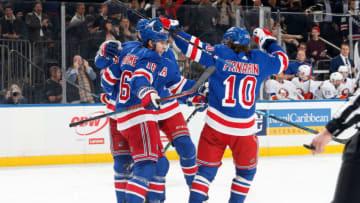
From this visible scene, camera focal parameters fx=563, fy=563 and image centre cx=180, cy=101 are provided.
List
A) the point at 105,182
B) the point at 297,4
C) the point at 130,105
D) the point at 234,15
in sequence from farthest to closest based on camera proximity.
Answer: the point at 297,4, the point at 234,15, the point at 105,182, the point at 130,105

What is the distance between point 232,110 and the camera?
12.0ft

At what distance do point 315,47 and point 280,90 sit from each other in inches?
52.8

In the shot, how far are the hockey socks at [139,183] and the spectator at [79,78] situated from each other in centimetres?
376

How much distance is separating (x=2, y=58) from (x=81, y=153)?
1518 millimetres

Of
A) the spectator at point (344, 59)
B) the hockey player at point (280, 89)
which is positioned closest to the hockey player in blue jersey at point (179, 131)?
the hockey player at point (280, 89)

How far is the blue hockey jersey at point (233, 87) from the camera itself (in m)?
3.65

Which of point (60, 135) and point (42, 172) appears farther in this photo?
point (60, 135)

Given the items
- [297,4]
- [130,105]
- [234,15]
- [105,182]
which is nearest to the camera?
[130,105]

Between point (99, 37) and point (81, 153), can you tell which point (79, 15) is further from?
point (81, 153)

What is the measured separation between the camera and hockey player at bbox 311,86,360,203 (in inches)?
88.4

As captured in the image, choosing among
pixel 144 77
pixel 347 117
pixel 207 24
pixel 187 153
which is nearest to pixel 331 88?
pixel 207 24

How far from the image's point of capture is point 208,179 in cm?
368

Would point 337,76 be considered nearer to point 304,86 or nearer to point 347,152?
point 304,86

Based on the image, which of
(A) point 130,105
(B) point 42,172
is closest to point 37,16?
(B) point 42,172
